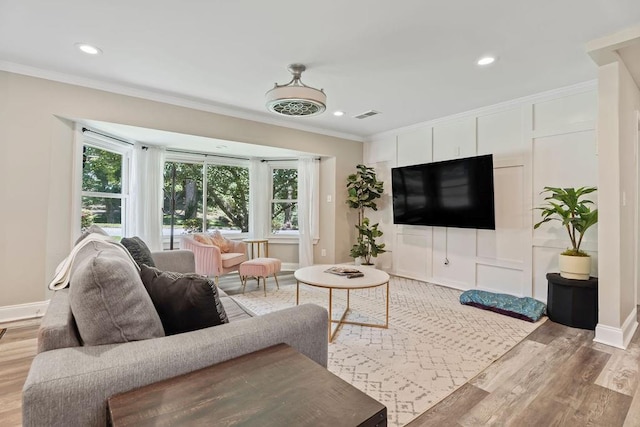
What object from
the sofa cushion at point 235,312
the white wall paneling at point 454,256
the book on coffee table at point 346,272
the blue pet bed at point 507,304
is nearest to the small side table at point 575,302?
→ the blue pet bed at point 507,304

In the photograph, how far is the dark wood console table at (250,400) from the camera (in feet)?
2.50

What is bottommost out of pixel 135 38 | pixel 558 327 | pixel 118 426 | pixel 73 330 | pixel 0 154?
pixel 558 327

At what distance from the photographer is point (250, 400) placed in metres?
0.84

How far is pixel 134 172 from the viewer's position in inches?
173

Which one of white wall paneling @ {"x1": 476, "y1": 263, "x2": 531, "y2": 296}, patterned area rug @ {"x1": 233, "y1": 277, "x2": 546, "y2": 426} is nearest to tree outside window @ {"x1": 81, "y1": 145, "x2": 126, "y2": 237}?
patterned area rug @ {"x1": 233, "y1": 277, "x2": 546, "y2": 426}

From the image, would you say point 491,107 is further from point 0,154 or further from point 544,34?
point 0,154

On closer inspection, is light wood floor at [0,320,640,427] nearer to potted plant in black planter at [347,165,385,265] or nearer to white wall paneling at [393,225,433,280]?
white wall paneling at [393,225,433,280]

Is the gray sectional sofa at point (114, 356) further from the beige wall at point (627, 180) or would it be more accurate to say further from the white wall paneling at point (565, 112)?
the white wall paneling at point (565, 112)

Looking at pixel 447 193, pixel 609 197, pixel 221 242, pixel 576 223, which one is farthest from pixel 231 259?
pixel 609 197

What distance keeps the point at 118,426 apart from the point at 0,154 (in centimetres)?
349

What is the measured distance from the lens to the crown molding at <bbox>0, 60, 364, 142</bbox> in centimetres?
296

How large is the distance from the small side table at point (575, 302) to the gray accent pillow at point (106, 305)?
3.54m

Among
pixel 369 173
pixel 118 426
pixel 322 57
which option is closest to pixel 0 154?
pixel 322 57

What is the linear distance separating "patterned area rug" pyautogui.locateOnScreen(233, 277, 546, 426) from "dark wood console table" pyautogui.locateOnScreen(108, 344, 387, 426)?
104 cm
